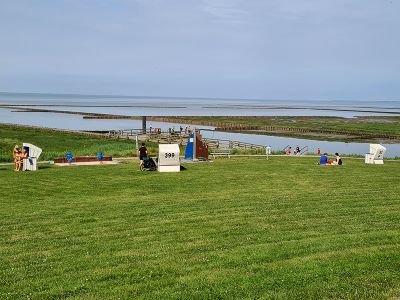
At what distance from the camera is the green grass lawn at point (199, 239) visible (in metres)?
8.82

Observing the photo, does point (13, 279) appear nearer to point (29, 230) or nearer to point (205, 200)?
point (29, 230)

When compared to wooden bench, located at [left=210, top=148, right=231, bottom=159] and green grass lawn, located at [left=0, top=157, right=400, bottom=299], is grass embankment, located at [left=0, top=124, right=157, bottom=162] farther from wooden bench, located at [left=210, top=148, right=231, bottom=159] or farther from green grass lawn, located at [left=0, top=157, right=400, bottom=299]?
green grass lawn, located at [left=0, top=157, right=400, bottom=299]

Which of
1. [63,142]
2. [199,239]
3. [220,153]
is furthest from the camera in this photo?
[63,142]

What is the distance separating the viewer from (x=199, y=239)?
12.0 metres

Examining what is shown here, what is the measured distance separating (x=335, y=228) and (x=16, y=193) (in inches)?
477

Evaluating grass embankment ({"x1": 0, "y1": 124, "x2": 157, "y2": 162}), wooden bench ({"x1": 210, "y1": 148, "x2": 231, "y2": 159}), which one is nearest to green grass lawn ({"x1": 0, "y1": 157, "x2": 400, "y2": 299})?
wooden bench ({"x1": 210, "y1": 148, "x2": 231, "y2": 159})

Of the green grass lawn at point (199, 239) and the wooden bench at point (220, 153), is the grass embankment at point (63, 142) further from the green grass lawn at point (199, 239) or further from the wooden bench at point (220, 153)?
the green grass lawn at point (199, 239)

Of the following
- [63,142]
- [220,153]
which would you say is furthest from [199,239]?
[63,142]

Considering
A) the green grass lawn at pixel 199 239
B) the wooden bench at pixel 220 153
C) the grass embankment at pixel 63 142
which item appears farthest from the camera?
the grass embankment at pixel 63 142

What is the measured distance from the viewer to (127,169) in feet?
87.9

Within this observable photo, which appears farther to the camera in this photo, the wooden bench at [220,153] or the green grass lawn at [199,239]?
the wooden bench at [220,153]

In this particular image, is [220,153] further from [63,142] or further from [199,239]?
[63,142]

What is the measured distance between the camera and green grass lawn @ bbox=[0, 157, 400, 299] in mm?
8820

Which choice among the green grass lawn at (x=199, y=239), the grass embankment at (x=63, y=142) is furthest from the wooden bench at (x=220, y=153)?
the green grass lawn at (x=199, y=239)
